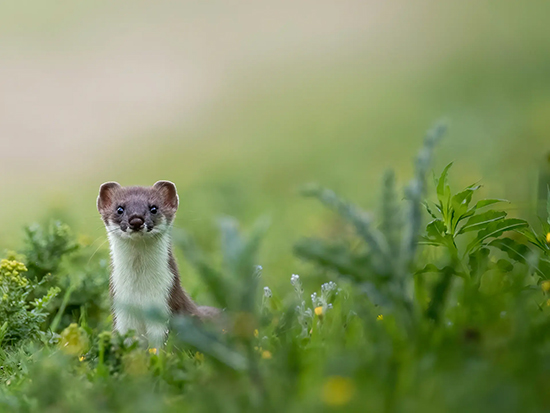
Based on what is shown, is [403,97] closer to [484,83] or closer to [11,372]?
[484,83]

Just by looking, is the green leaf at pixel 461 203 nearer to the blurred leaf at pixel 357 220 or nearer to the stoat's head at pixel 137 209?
the blurred leaf at pixel 357 220

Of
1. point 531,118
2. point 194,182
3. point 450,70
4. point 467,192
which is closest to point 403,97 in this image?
point 450,70

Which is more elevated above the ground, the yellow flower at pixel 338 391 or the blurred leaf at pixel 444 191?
the blurred leaf at pixel 444 191

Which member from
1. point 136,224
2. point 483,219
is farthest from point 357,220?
point 136,224

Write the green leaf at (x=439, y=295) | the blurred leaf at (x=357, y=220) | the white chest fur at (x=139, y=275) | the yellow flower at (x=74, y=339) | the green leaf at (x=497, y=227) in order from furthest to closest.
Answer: the white chest fur at (x=139, y=275), the green leaf at (x=497, y=227), the yellow flower at (x=74, y=339), the green leaf at (x=439, y=295), the blurred leaf at (x=357, y=220)

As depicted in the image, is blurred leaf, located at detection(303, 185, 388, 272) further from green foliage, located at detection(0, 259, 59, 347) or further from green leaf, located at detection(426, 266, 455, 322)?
green foliage, located at detection(0, 259, 59, 347)

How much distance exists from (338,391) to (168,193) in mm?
2922

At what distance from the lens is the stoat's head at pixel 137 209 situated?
14.5 feet

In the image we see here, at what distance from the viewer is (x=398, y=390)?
220 cm

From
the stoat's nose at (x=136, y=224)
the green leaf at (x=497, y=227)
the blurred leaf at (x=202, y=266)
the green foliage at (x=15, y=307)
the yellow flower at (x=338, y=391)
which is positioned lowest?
the green foliage at (x=15, y=307)

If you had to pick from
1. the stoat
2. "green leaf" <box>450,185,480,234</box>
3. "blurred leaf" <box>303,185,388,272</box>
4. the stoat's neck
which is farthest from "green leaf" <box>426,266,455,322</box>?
the stoat's neck

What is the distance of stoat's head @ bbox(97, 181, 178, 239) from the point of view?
14.5ft

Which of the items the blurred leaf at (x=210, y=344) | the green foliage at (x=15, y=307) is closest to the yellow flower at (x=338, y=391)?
the blurred leaf at (x=210, y=344)

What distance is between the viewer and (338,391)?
209 centimetres
